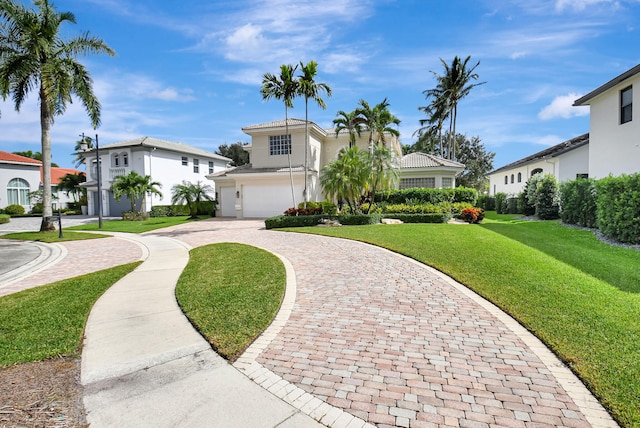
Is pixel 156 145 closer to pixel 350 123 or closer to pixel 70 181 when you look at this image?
pixel 70 181

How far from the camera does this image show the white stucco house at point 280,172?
84.4ft

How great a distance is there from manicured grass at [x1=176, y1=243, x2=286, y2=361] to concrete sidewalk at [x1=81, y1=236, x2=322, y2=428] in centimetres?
22

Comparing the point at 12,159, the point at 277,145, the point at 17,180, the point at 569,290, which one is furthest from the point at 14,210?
the point at 569,290

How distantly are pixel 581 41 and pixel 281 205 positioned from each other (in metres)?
19.8

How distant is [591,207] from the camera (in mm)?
14133

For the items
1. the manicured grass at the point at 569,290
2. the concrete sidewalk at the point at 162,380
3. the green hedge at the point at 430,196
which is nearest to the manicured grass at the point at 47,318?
the concrete sidewalk at the point at 162,380

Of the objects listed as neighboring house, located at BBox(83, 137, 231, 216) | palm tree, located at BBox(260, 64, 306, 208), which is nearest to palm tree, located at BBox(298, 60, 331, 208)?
palm tree, located at BBox(260, 64, 306, 208)

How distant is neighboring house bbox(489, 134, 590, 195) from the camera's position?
2342 centimetres

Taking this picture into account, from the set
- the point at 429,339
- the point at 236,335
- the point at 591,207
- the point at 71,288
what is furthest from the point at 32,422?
the point at 591,207

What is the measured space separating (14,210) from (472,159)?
61417 millimetres

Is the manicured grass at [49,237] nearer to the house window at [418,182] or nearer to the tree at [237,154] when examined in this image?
the house window at [418,182]

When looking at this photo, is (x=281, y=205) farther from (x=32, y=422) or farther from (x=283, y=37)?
(x=32, y=422)

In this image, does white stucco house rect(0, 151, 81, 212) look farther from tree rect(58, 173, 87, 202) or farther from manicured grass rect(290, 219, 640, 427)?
manicured grass rect(290, 219, 640, 427)

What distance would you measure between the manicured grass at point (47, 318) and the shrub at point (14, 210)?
3693 centimetres
